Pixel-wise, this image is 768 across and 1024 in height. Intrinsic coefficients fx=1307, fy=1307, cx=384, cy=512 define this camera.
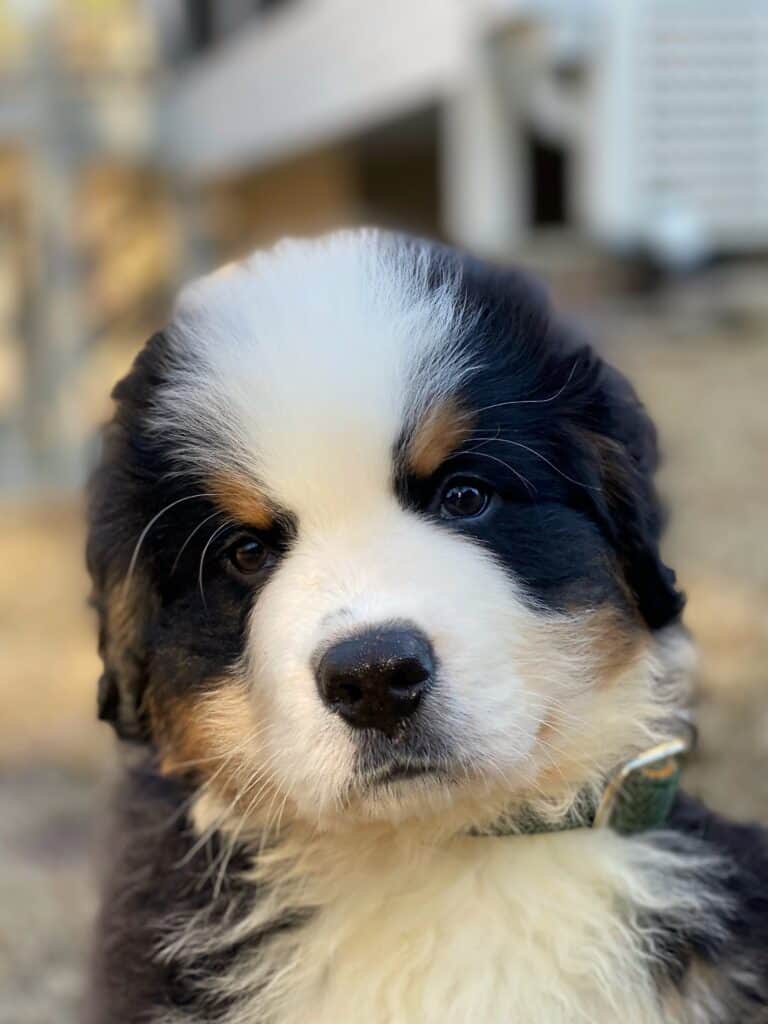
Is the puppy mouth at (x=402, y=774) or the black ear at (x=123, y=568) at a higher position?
the black ear at (x=123, y=568)

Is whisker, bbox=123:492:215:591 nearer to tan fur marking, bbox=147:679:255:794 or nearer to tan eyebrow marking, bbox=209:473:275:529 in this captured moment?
tan eyebrow marking, bbox=209:473:275:529

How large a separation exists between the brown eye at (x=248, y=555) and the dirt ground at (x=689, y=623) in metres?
1.23

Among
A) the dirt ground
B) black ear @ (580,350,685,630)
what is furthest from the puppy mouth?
the dirt ground

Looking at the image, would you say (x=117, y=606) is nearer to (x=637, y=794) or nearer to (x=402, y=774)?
(x=402, y=774)

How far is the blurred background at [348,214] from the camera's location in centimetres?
477

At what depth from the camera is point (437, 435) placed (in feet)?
6.75

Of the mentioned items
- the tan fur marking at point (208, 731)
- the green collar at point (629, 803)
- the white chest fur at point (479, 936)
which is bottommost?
the white chest fur at point (479, 936)

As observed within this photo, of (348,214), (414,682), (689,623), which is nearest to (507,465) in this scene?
(414,682)

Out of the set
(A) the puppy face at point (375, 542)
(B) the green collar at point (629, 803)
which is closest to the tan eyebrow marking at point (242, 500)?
(A) the puppy face at point (375, 542)

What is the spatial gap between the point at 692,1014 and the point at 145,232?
1686 cm

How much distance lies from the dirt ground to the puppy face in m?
0.92

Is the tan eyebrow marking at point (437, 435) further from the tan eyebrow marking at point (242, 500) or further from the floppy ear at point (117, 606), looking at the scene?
the floppy ear at point (117, 606)

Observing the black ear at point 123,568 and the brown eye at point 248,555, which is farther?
the black ear at point 123,568

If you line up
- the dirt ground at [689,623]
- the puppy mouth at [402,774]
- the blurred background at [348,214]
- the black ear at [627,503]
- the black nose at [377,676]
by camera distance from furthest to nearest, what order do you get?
the blurred background at [348,214] < the dirt ground at [689,623] < the black ear at [627,503] < the puppy mouth at [402,774] < the black nose at [377,676]
